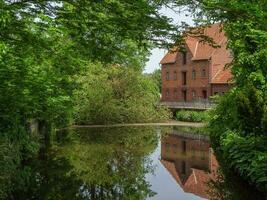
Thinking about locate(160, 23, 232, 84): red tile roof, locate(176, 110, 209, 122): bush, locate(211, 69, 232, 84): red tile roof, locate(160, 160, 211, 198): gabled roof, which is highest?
locate(160, 23, 232, 84): red tile roof

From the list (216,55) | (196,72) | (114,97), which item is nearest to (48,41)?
(114,97)

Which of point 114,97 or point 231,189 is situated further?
point 114,97

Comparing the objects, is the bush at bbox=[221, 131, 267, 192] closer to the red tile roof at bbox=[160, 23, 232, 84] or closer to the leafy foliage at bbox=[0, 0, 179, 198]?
the leafy foliage at bbox=[0, 0, 179, 198]

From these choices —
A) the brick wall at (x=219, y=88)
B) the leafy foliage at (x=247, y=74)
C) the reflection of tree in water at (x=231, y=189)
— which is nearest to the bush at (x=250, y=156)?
the leafy foliage at (x=247, y=74)

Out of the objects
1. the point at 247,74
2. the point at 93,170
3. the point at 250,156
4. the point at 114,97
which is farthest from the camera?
the point at 114,97

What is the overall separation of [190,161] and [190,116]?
2964 centimetres

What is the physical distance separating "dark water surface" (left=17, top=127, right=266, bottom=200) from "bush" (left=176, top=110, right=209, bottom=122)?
18.5 metres

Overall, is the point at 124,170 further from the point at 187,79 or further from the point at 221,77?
the point at 187,79

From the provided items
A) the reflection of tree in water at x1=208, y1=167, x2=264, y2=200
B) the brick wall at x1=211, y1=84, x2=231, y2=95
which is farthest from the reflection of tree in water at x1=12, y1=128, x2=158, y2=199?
the brick wall at x1=211, y1=84, x2=231, y2=95

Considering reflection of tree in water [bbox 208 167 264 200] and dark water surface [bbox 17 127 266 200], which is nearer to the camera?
reflection of tree in water [bbox 208 167 264 200]

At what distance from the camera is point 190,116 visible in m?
52.3

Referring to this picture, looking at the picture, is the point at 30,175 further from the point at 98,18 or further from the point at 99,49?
the point at 98,18

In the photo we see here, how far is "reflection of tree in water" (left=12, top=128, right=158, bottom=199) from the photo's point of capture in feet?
48.9

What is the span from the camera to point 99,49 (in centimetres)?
1173
